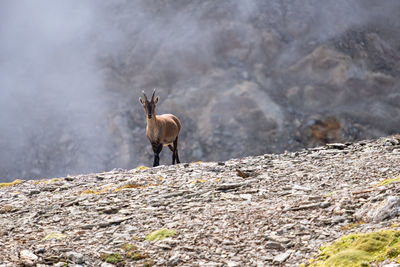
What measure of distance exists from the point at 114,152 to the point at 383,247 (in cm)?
2771

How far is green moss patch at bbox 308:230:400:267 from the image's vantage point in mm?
4578

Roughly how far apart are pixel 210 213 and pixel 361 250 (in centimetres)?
310

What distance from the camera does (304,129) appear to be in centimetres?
2952

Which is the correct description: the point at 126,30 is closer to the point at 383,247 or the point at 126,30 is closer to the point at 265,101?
the point at 265,101

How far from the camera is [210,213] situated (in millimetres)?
7492

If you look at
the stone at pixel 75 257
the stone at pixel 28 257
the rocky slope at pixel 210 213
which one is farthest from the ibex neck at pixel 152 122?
the stone at pixel 75 257

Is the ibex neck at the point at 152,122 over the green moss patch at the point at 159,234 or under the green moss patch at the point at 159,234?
over

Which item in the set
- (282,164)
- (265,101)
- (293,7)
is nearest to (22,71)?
(265,101)

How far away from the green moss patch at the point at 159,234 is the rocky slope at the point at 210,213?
7cm

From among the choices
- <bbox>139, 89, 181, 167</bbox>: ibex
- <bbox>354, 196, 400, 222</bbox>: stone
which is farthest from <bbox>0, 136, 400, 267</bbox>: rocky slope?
<bbox>139, 89, 181, 167</bbox>: ibex


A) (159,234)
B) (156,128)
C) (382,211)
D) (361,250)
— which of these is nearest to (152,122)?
(156,128)

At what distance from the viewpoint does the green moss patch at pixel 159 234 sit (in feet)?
21.8

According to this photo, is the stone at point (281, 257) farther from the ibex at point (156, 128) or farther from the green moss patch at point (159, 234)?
the ibex at point (156, 128)

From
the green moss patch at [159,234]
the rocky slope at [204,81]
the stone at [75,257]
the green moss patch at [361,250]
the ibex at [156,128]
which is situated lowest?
the green moss patch at [361,250]
